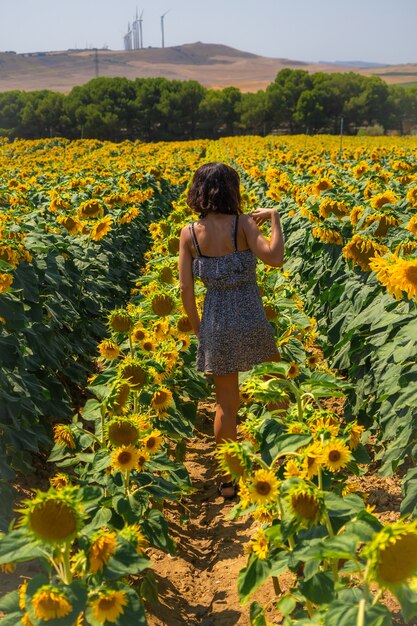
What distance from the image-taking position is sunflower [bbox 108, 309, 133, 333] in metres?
3.59

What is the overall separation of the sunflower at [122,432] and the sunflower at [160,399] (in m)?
0.72

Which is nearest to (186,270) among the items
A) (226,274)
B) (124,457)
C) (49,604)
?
(226,274)

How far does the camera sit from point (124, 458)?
98.5 inches

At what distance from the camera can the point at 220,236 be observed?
3.42m

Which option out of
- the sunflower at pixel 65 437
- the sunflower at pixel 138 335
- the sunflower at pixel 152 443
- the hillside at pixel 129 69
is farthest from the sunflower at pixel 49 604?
the hillside at pixel 129 69

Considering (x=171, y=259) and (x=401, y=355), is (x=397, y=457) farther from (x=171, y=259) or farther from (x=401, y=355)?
(x=171, y=259)

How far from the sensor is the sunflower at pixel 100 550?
171cm

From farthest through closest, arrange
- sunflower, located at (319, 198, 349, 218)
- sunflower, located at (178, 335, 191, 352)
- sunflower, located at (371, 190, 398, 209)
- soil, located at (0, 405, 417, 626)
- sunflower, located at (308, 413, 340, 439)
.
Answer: sunflower, located at (319, 198, 349, 218)
sunflower, located at (371, 190, 398, 209)
sunflower, located at (178, 335, 191, 352)
soil, located at (0, 405, 417, 626)
sunflower, located at (308, 413, 340, 439)

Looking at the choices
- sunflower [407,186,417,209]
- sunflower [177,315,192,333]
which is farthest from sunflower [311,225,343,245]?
sunflower [177,315,192,333]

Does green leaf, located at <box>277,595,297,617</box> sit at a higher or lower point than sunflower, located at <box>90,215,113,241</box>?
lower

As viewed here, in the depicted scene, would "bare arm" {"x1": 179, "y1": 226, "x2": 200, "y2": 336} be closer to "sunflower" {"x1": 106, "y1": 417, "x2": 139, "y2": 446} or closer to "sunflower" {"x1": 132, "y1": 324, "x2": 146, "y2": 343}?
"sunflower" {"x1": 132, "y1": 324, "x2": 146, "y2": 343}

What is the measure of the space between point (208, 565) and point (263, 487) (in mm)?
1446

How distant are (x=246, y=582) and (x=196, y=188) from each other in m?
1.99

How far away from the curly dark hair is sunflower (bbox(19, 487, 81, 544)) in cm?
200
